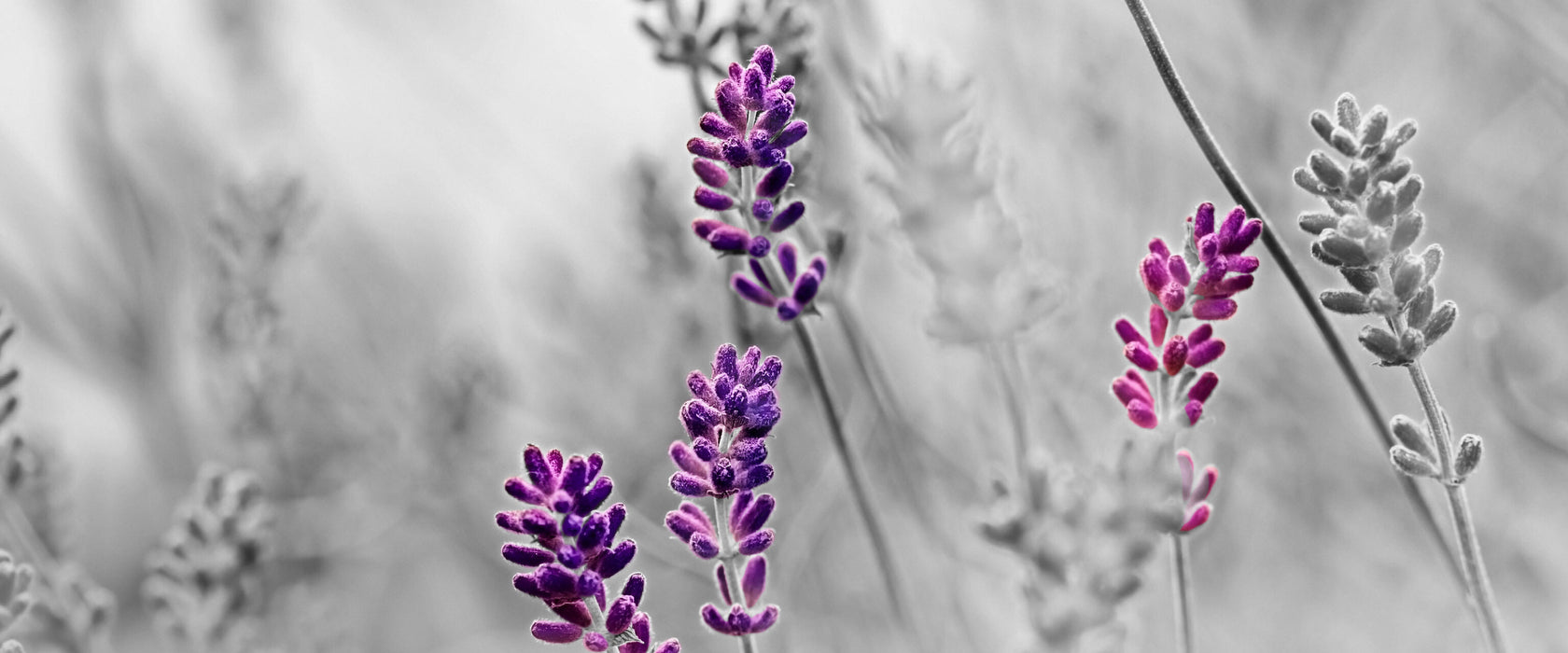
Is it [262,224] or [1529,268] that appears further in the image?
[1529,268]

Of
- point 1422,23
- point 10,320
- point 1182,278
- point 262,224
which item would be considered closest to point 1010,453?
point 1182,278

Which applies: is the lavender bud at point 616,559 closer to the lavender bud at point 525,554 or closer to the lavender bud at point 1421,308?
the lavender bud at point 525,554

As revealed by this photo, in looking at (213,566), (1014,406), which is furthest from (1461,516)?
(213,566)

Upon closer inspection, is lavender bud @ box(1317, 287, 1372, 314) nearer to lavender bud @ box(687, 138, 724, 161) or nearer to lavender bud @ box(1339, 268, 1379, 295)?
lavender bud @ box(1339, 268, 1379, 295)

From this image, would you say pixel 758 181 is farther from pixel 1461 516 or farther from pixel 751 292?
pixel 1461 516

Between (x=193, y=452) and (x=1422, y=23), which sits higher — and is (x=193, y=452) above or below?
below

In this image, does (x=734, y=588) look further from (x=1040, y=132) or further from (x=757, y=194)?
(x=1040, y=132)

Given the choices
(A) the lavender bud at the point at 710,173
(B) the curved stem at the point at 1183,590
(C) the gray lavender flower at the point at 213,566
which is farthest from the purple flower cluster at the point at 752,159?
(C) the gray lavender flower at the point at 213,566

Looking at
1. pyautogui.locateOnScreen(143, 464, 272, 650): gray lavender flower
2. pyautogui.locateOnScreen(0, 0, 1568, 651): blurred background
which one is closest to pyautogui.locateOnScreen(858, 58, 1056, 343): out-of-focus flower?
pyautogui.locateOnScreen(0, 0, 1568, 651): blurred background
